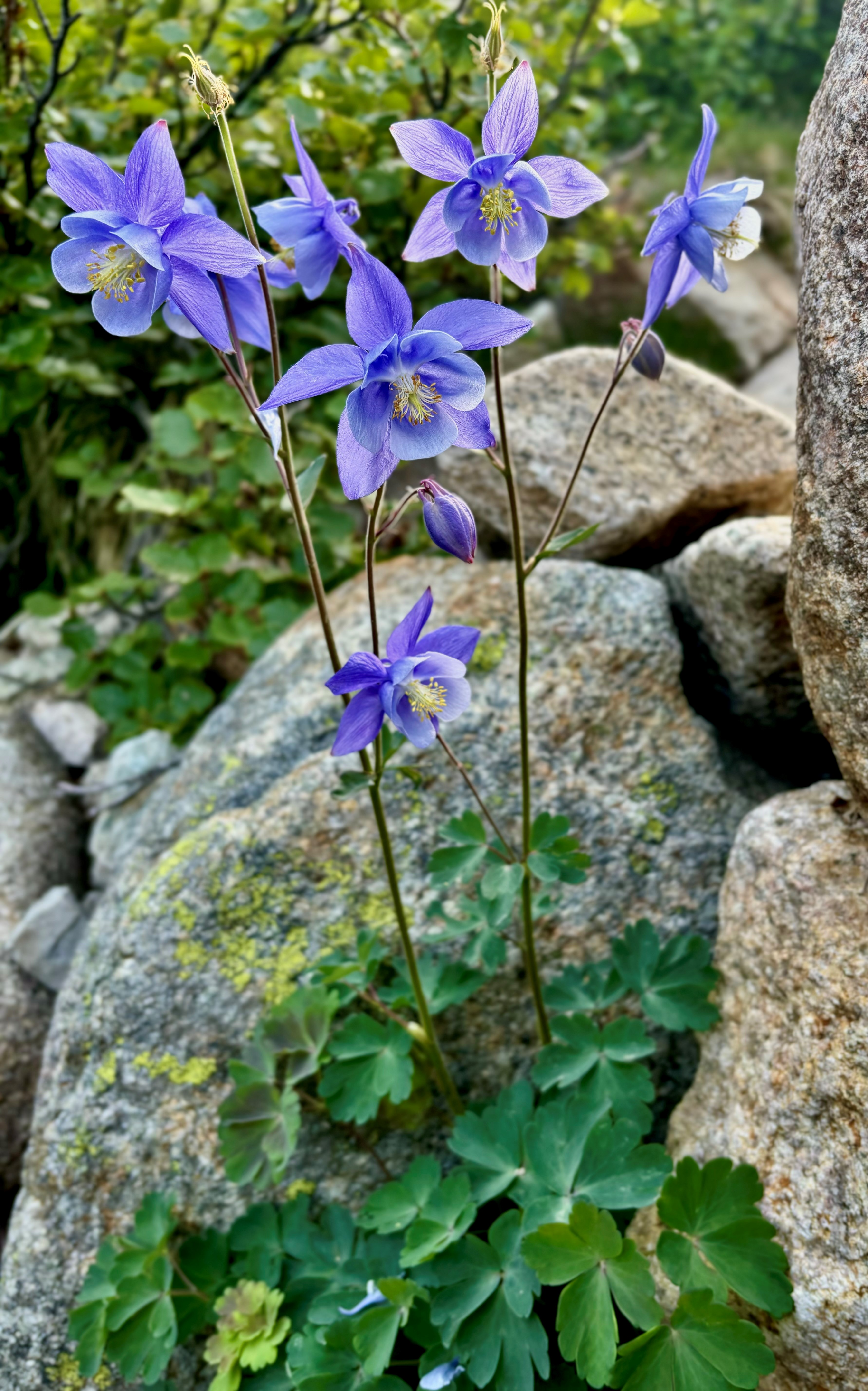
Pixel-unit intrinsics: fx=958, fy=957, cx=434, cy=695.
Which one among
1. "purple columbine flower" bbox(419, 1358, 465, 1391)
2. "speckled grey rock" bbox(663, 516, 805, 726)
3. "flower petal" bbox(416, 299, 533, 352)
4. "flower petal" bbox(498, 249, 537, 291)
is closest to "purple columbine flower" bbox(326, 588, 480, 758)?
"flower petal" bbox(416, 299, 533, 352)

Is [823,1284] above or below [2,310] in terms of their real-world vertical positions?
below

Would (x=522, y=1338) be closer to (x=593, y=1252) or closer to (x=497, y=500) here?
(x=593, y=1252)

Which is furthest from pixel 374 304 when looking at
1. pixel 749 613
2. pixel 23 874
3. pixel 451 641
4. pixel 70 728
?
pixel 70 728

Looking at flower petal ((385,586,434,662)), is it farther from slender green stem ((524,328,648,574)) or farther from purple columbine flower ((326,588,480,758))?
slender green stem ((524,328,648,574))

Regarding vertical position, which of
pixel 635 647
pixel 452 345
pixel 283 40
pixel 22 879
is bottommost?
pixel 22 879

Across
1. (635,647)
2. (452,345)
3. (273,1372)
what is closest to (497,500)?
(635,647)
